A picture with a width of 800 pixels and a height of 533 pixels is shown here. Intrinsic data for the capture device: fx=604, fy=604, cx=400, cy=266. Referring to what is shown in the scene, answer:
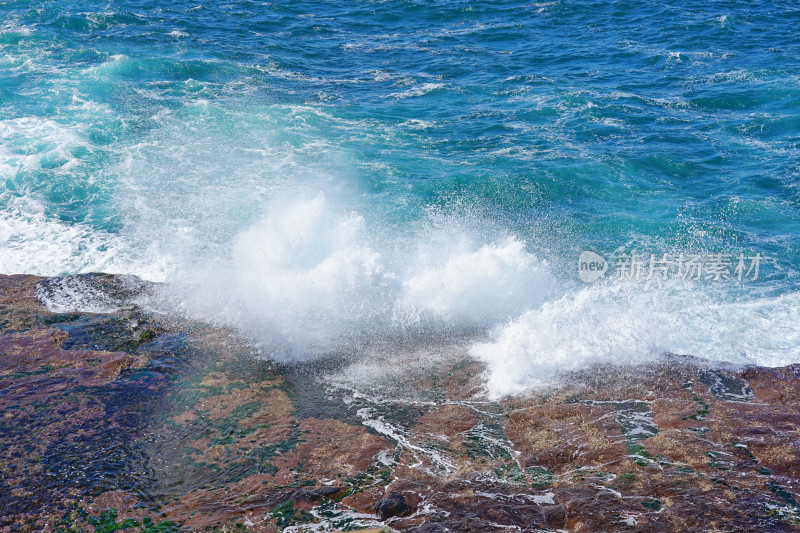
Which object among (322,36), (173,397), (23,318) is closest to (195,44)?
(322,36)

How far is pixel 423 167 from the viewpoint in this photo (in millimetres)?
22766

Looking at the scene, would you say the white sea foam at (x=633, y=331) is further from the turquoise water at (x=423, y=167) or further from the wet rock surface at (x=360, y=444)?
the wet rock surface at (x=360, y=444)

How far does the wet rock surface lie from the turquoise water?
134 cm

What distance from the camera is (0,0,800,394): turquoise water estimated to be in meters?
15.2

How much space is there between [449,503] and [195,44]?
29.8 metres

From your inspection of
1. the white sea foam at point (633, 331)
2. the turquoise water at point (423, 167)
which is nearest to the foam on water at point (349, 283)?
the turquoise water at point (423, 167)

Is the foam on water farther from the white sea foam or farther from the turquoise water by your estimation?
the white sea foam

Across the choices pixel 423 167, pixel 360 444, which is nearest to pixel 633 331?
pixel 360 444

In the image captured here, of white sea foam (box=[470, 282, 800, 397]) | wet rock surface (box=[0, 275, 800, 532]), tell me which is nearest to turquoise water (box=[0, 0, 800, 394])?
white sea foam (box=[470, 282, 800, 397])

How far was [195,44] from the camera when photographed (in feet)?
104

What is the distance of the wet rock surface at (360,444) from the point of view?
8.71m

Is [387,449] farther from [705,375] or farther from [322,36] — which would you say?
[322,36]

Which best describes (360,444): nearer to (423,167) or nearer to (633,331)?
(633,331)

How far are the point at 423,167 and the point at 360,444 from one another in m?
14.1
